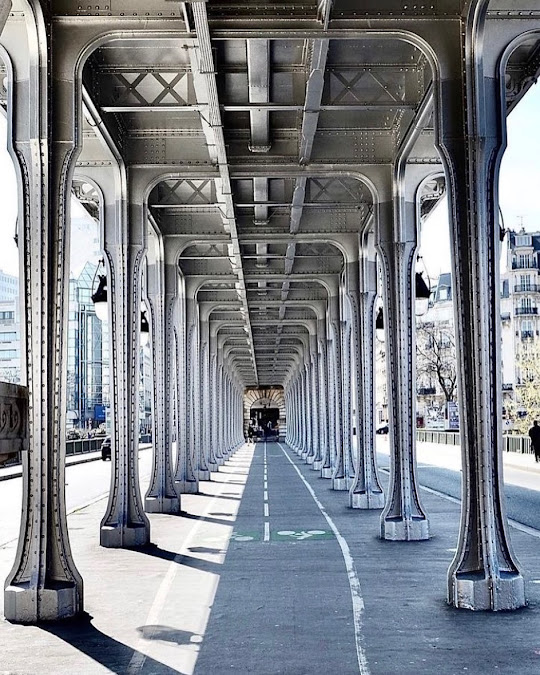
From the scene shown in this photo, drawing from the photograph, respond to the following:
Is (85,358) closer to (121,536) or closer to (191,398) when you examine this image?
(191,398)

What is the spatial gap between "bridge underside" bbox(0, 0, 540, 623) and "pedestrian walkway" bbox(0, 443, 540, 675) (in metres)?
0.77

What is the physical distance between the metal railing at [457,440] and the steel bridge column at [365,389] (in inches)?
680

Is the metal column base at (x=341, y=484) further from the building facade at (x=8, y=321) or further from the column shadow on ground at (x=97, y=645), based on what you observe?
the building facade at (x=8, y=321)

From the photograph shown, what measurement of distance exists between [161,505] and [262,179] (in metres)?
7.99

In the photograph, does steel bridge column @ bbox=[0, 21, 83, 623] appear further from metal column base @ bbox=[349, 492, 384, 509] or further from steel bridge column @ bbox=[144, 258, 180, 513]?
metal column base @ bbox=[349, 492, 384, 509]

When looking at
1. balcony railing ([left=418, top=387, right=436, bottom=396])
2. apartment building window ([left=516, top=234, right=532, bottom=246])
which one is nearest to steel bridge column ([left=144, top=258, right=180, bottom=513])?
apartment building window ([left=516, top=234, right=532, bottom=246])

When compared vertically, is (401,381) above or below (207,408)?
above

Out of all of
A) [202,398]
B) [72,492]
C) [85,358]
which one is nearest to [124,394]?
[72,492]

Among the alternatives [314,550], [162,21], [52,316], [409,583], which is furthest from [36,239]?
[314,550]

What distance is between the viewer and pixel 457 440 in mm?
69812

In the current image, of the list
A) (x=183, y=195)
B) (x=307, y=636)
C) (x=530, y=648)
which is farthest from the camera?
(x=183, y=195)

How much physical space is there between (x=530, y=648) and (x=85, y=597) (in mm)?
5549

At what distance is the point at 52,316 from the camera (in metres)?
11.1

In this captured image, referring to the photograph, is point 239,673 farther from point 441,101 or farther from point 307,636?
point 441,101
